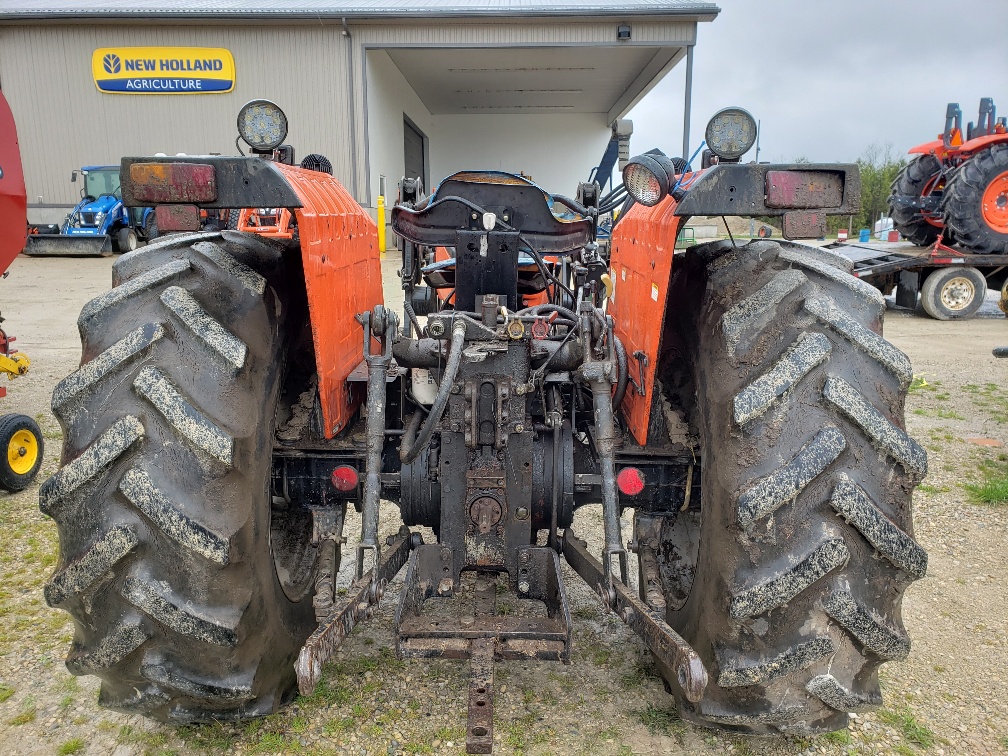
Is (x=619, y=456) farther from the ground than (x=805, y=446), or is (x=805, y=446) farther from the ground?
(x=805, y=446)

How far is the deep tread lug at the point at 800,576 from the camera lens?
74.0 inches

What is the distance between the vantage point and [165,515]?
1.88 m

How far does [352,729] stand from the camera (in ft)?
8.29

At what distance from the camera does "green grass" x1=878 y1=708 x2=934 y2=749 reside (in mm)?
2549

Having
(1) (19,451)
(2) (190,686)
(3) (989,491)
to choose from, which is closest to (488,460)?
(2) (190,686)

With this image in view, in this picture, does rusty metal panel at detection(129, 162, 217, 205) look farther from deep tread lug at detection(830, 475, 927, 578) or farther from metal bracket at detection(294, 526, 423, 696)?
deep tread lug at detection(830, 475, 927, 578)

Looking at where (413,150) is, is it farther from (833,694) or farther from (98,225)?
(833,694)

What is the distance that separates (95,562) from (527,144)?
2714 centimetres

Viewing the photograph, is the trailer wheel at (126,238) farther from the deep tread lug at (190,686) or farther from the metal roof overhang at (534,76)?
the deep tread lug at (190,686)

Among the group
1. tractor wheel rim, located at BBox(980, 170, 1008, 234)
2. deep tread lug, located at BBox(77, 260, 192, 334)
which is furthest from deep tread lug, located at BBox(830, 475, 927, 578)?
tractor wheel rim, located at BBox(980, 170, 1008, 234)

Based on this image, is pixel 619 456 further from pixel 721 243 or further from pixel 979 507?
pixel 979 507

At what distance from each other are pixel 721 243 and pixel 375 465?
59.9 inches

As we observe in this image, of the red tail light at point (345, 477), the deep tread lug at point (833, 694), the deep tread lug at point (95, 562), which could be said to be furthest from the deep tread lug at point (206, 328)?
the deep tread lug at point (833, 694)

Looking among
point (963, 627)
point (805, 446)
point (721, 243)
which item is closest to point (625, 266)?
point (721, 243)
